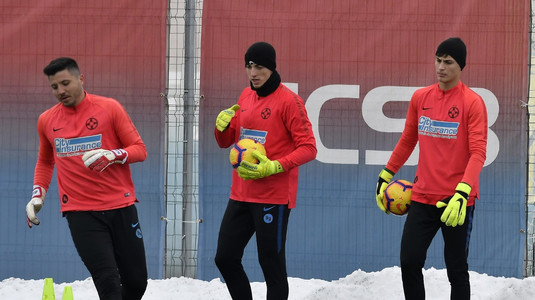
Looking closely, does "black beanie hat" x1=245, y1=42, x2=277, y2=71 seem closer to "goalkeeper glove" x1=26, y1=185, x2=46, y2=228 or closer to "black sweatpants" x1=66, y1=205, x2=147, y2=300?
"black sweatpants" x1=66, y1=205, x2=147, y2=300

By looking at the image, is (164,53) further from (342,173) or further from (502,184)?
(502,184)

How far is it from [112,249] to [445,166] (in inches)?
86.9

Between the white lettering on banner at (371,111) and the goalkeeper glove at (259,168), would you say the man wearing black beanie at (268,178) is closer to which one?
the goalkeeper glove at (259,168)

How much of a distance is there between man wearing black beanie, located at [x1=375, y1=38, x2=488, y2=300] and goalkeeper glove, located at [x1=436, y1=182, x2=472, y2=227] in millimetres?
110

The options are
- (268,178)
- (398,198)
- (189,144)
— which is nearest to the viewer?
(268,178)

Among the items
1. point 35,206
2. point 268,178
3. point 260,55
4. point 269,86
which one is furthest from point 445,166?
point 35,206

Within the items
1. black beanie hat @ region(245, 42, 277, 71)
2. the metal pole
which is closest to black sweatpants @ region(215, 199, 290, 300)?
black beanie hat @ region(245, 42, 277, 71)

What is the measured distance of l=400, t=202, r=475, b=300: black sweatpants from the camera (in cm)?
580

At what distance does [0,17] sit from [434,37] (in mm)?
3861

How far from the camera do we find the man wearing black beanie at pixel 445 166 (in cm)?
572

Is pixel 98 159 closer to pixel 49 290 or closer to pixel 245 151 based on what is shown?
pixel 245 151

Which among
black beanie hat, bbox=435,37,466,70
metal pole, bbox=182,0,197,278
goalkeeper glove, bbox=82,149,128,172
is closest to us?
goalkeeper glove, bbox=82,149,128,172

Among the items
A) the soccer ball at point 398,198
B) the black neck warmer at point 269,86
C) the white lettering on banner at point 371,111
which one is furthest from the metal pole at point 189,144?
the soccer ball at point 398,198

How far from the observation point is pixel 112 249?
5539mm
